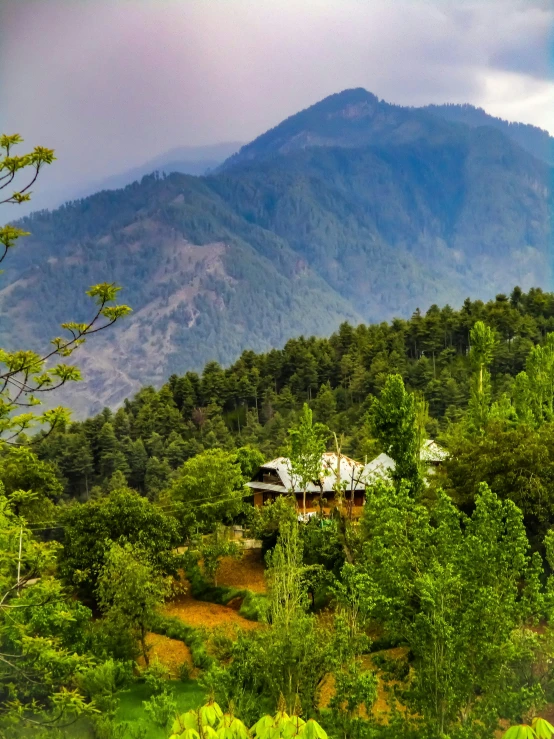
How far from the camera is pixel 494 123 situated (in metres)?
186

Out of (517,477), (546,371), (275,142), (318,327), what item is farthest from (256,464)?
(275,142)

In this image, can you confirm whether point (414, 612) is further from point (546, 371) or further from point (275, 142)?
point (275, 142)

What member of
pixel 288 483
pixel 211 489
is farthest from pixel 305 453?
pixel 288 483

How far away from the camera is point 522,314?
3519 cm

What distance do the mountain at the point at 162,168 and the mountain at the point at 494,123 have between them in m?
56.0

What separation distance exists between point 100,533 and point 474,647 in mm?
8792

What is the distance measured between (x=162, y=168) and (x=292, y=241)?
33.5 metres

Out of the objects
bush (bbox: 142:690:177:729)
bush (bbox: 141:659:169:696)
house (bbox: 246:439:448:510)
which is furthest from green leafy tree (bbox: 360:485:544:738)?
house (bbox: 246:439:448:510)

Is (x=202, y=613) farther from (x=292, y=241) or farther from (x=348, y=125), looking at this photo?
(x=348, y=125)

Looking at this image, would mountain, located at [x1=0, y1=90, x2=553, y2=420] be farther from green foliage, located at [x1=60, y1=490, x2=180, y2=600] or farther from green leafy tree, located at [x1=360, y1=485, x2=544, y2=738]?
green leafy tree, located at [x1=360, y1=485, x2=544, y2=738]

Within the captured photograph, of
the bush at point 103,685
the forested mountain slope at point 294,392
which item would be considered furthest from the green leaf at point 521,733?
the forested mountain slope at point 294,392

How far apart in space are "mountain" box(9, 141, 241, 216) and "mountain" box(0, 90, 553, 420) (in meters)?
3.32

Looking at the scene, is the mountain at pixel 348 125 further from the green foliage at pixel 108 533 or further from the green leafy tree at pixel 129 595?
the green leafy tree at pixel 129 595

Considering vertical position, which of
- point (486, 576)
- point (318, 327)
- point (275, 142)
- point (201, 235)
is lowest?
point (486, 576)
